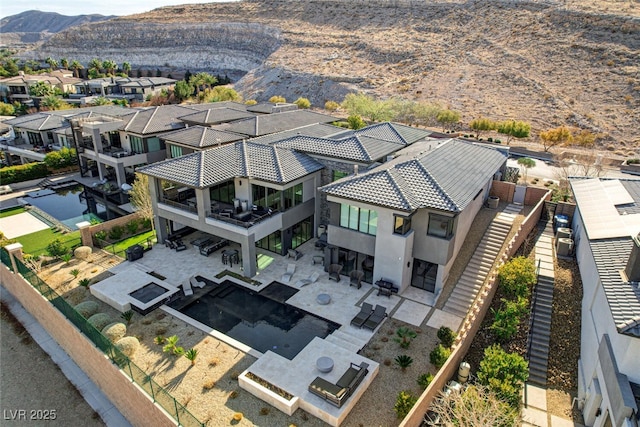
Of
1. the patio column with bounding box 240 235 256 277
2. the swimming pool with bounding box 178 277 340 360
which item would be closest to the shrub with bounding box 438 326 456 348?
the swimming pool with bounding box 178 277 340 360

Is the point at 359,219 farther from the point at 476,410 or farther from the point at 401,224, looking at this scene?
the point at 476,410

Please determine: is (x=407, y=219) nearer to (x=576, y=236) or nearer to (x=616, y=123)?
(x=576, y=236)

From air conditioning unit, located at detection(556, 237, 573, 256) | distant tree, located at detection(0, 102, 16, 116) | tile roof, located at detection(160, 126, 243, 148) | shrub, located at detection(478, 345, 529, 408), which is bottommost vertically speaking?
shrub, located at detection(478, 345, 529, 408)

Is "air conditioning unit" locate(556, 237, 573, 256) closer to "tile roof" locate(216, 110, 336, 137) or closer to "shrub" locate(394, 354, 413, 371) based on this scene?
"shrub" locate(394, 354, 413, 371)

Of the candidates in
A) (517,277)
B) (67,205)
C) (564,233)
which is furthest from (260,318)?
(67,205)

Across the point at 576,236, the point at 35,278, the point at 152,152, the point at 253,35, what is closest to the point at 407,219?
the point at 576,236
